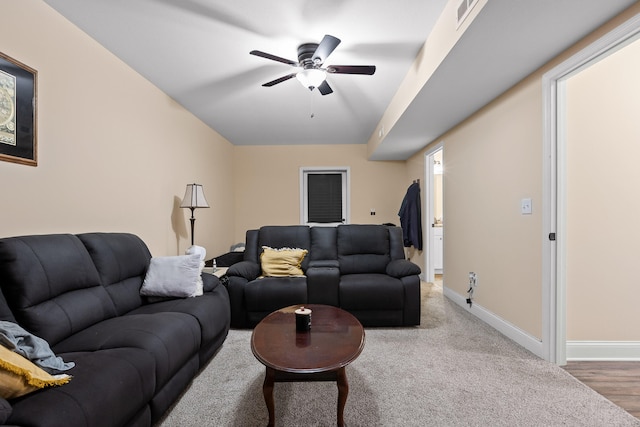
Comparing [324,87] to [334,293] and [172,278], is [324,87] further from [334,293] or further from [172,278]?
[172,278]

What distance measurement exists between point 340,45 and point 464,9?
3.43 feet

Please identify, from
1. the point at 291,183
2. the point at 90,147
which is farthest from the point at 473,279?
the point at 90,147

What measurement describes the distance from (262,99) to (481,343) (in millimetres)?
3473

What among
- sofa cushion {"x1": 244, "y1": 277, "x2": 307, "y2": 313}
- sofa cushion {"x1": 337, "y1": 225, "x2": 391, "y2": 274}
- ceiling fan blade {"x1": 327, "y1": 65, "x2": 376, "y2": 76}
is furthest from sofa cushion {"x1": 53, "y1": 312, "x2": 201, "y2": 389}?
ceiling fan blade {"x1": 327, "y1": 65, "x2": 376, "y2": 76}

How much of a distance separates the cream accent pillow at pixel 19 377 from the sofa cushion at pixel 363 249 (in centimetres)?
260

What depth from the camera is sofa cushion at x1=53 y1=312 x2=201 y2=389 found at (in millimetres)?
1448

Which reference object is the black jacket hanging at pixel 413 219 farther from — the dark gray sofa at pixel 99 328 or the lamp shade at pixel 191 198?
the dark gray sofa at pixel 99 328

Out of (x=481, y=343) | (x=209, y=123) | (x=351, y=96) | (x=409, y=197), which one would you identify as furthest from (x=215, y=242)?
(x=481, y=343)

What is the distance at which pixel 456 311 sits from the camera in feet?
10.9

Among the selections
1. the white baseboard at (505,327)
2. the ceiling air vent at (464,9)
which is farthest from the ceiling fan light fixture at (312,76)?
the white baseboard at (505,327)

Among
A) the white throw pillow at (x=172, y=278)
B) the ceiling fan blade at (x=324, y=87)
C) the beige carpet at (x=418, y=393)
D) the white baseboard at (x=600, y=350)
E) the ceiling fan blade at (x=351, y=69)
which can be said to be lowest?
the beige carpet at (x=418, y=393)

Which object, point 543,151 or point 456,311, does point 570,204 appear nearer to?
point 543,151

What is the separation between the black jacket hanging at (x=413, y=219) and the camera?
4.91 meters

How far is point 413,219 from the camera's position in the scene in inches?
194
